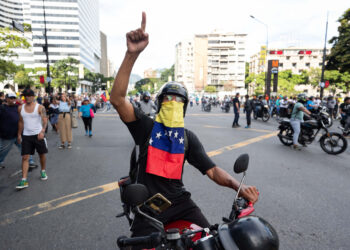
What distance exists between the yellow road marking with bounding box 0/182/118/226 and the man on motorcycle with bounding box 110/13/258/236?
2.62m

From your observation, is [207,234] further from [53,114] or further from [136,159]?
[53,114]

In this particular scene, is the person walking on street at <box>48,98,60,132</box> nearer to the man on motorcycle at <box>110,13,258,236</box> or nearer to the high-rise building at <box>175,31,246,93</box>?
the man on motorcycle at <box>110,13,258,236</box>

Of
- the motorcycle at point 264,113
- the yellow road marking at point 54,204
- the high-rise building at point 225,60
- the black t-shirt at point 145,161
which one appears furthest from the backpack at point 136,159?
the high-rise building at point 225,60

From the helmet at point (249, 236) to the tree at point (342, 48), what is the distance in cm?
2833

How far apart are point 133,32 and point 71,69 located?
63229 millimetres

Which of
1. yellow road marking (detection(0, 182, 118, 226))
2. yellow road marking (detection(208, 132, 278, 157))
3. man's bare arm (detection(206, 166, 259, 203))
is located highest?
man's bare arm (detection(206, 166, 259, 203))

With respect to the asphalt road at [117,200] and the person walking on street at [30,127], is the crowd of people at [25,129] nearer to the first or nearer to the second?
the person walking on street at [30,127]

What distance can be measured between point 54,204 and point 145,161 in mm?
2789

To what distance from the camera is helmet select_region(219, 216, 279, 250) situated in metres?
1.07

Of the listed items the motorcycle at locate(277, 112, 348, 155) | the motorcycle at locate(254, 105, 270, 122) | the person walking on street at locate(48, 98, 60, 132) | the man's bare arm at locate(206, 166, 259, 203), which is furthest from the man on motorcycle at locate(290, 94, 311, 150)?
the person walking on street at locate(48, 98, 60, 132)

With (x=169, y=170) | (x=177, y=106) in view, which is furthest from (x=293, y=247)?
(x=177, y=106)

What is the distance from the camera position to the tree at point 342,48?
2406 cm

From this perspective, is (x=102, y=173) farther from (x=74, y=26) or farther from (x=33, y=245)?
(x=74, y=26)

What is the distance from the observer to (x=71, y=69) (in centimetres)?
5869
